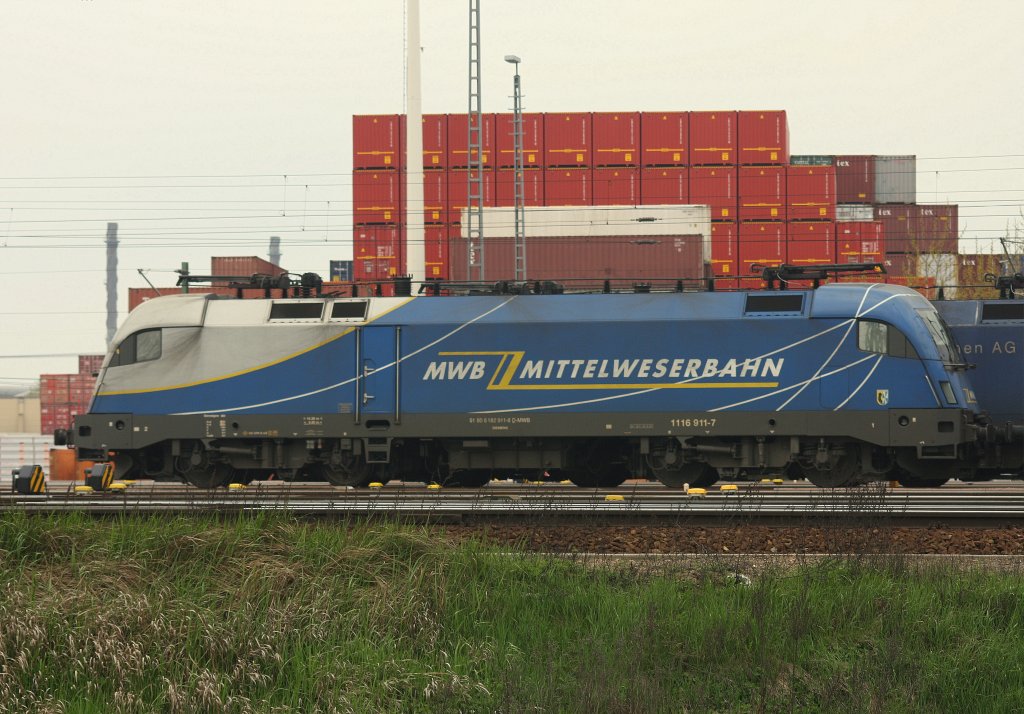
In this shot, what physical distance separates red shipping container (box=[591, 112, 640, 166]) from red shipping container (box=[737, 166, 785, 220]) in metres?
5.03

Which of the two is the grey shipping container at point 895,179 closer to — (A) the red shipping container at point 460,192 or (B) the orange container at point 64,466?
(A) the red shipping container at point 460,192

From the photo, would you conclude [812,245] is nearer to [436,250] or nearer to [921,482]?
[436,250]

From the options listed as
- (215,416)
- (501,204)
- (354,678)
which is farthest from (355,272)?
(354,678)

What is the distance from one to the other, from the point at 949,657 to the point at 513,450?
11.8 metres

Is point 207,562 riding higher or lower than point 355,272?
lower

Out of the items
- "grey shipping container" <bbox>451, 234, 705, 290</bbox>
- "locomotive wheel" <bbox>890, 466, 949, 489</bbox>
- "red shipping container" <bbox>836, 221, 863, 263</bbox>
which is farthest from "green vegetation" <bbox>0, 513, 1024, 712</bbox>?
"red shipping container" <bbox>836, 221, 863, 263</bbox>

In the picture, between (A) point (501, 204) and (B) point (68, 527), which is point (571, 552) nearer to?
(B) point (68, 527)

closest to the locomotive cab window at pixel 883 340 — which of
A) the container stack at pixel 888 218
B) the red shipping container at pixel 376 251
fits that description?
the red shipping container at pixel 376 251

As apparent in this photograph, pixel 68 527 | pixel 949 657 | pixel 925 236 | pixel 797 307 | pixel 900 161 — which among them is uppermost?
pixel 900 161

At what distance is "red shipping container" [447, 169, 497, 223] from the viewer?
50.1 meters

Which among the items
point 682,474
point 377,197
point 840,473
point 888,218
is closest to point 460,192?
point 377,197

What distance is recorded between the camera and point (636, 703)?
7.84m

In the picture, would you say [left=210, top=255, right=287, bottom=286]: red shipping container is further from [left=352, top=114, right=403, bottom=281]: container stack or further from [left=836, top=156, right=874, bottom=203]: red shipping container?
[left=836, top=156, right=874, bottom=203]: red shipping container

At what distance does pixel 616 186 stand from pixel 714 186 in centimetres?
445
